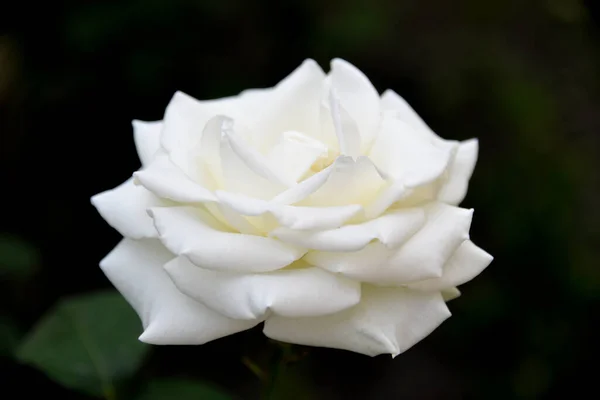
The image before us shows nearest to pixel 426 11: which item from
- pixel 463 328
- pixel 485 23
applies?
pixel 485 23

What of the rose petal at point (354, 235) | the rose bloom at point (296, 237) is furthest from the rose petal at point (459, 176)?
the rose petal at point (354, 235)

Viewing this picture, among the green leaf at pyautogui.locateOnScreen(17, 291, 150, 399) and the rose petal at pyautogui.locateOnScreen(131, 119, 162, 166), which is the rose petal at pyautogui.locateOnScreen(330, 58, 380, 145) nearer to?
the rose petal at pyautogui.locateOnScreen(131, 119, 162, 166)

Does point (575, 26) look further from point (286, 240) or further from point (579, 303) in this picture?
point (286, 240)

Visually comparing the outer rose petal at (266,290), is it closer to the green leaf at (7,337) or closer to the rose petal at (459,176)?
the rose petal at (459,176)

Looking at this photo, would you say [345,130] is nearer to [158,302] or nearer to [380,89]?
[158,302]

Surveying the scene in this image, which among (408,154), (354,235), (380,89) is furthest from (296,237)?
(380,89)

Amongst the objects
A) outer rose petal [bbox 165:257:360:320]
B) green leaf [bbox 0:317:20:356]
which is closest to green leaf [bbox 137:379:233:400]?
green leaf [bbox 0:317:20:356]
